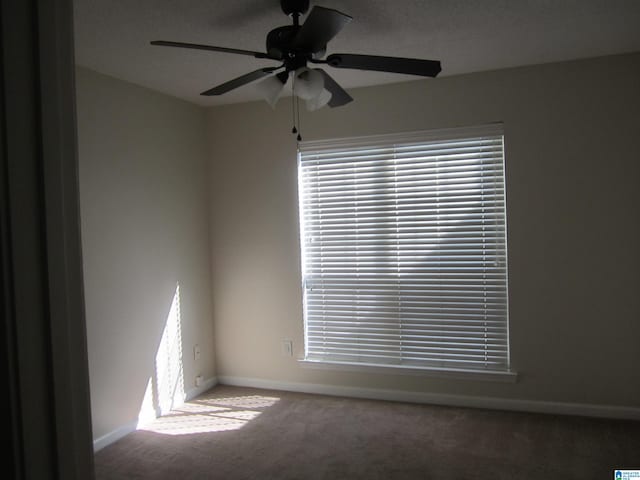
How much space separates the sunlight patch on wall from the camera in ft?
11.8

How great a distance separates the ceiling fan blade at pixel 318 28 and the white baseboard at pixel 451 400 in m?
2.86

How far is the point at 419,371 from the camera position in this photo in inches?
154

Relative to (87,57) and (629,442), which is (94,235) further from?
(629,442)

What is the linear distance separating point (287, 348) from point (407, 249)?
1380 millimetres

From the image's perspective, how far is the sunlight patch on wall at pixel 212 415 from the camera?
3.60 meters

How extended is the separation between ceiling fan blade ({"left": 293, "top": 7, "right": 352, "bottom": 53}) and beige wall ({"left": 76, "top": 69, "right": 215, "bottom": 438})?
1.80m

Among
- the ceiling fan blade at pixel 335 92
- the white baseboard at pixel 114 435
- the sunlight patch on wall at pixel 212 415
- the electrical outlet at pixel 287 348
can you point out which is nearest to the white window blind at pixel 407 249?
the electrical outlet at pixel 287 348

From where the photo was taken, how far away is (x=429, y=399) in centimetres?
391

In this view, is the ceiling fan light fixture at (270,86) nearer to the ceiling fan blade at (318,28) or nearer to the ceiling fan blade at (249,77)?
the ceiling fan blade at (249,77)

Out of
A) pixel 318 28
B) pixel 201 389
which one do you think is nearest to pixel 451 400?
pixel 201 389

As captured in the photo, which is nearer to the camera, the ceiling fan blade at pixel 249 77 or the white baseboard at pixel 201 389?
the ceiling fan blade at pixel 249 77

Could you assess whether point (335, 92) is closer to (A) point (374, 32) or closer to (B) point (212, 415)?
(A) point (374, 32)

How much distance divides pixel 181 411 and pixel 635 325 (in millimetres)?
3424

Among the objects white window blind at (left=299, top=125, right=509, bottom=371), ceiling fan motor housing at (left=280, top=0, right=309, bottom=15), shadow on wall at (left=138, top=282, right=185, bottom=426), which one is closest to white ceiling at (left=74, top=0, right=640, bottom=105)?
ceiling fan motor housing at (left=280, top=0, right=309, bottom=15)
